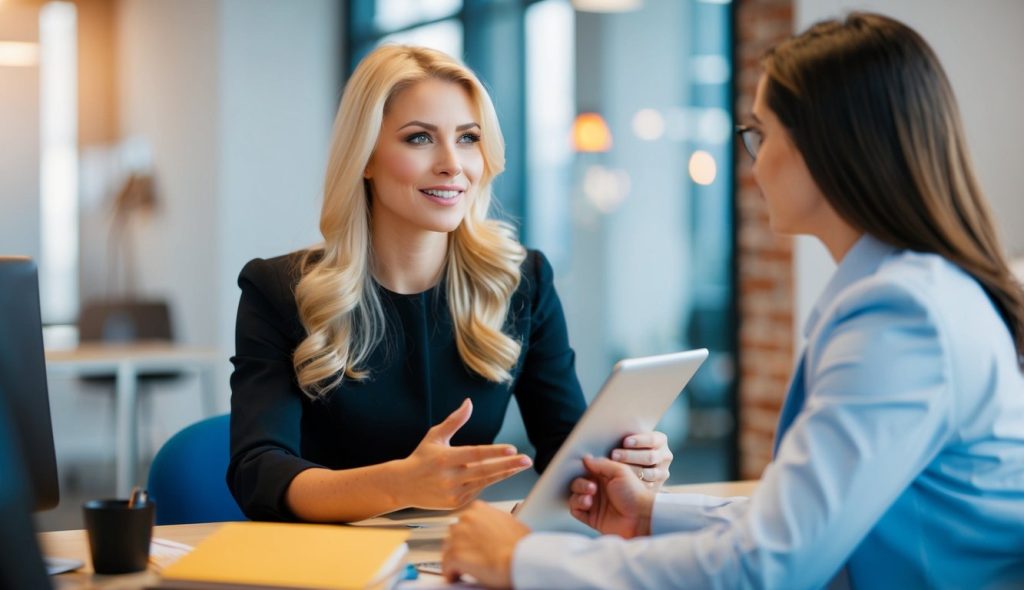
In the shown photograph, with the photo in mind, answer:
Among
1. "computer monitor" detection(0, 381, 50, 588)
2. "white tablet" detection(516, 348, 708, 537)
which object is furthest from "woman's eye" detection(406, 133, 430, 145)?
"computer monitor" detection(0, 381, 50, 588)

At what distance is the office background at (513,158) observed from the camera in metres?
4.57

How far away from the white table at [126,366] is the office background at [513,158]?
0.43 meters

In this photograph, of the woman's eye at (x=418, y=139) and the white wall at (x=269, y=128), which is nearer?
the woman's eye at (x=418, y=139)

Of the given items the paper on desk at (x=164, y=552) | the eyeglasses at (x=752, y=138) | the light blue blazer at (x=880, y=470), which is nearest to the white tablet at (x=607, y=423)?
the light blue blazer at (x=880, y=470)

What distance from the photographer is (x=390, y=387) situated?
1975 mm

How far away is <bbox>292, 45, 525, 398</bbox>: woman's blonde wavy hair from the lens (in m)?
1.95

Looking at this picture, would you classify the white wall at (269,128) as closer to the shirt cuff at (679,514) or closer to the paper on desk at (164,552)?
the paper on desk at (164,552)

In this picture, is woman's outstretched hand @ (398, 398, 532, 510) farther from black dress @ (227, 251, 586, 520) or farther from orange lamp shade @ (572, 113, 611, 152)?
orange lamp shade @ (572, 113, 611, 152)

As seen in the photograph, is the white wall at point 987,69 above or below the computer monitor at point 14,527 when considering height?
above

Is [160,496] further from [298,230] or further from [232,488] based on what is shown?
[298,230]

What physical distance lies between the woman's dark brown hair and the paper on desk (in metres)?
0.91

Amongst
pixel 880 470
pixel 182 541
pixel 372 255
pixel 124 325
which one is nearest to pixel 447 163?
pixel 372 255

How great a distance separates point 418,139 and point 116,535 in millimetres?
984

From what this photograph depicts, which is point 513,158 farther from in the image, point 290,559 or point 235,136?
point 290,559
